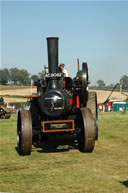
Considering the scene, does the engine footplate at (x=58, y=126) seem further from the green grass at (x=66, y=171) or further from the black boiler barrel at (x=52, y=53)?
the black boiler barrel at (x=52, y=53)

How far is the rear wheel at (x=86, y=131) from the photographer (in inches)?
343

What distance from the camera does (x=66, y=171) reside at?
6.89 meters

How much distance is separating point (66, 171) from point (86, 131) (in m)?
2.00

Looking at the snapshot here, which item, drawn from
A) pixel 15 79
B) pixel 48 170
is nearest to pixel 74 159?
pixel 48 170

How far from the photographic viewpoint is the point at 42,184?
5.95 m

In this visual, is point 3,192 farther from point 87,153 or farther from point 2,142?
point 2,142

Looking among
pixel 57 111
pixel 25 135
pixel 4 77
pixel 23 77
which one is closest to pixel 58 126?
pixel 57 111

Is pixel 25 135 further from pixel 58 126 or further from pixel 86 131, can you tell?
pixel 86 131

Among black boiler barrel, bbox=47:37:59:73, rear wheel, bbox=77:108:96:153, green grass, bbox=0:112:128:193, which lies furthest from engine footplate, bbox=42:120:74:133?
black boiler barrel, bbox=47:37:59:73

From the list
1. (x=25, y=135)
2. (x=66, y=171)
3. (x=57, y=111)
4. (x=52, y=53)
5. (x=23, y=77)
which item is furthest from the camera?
(x=23, y=77)

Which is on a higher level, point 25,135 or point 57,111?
point 57,111

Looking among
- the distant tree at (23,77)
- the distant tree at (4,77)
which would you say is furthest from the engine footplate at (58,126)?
the distant tree at (23,77)

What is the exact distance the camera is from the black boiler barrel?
945 centimetres

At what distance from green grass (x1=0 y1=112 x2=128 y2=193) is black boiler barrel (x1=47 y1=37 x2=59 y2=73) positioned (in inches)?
97.2
